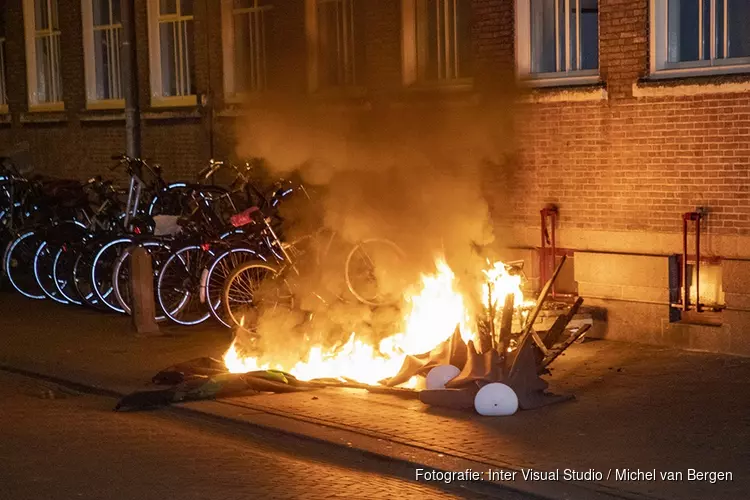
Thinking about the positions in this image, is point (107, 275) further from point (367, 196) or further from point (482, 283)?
point (482, 283)

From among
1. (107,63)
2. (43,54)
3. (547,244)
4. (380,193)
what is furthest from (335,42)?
(43,54)

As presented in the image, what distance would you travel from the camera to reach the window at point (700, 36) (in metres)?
11.0

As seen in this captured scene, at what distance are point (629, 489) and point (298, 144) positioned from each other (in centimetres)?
819

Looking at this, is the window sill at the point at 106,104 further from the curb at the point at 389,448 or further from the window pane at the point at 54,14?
the curb at the point at 389,448

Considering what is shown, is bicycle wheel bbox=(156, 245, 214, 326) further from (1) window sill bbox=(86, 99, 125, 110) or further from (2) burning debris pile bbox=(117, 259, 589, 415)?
(1) window sill bbox=(86, 99, 125, 110)

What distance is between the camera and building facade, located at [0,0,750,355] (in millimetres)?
11000

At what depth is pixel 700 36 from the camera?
11305 millimetres

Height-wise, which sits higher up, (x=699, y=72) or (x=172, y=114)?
(x=699, y=72)

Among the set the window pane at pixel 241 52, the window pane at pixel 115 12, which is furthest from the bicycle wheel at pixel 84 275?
the window pane at pixel 115 12

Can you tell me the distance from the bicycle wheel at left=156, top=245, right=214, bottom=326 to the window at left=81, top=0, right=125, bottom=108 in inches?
272

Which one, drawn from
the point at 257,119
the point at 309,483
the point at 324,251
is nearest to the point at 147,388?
the point at 324,251

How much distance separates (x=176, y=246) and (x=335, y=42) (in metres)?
3.54

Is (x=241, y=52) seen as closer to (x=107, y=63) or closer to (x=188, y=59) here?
(x=188, y=59)

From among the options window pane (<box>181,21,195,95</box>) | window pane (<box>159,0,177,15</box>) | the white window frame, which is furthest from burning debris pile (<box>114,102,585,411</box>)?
the white window frame
